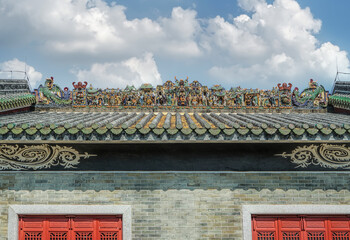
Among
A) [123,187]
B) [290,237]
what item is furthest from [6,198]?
[290,237]

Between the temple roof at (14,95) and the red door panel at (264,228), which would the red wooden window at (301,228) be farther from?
the temple roof at (14,95)

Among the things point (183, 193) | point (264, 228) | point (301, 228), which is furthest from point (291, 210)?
point (183, 193)

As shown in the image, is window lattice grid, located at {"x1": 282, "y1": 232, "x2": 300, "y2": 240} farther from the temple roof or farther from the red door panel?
the temple roof

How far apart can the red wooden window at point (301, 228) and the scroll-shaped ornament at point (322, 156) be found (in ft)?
3.18

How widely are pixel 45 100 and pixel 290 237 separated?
769 centimetres

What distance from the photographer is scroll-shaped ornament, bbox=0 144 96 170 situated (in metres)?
5.19

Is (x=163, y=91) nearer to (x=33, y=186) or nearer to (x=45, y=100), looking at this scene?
(x=45, y=100)

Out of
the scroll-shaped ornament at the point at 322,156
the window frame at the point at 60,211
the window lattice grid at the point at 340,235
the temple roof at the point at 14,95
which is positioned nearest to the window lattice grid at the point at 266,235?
the window lattice grid at the point at 340,235

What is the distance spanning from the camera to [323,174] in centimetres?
543

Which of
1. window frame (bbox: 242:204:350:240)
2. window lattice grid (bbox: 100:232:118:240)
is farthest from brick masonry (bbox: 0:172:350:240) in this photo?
window lattice grid (bbox: 100:232:118:240)

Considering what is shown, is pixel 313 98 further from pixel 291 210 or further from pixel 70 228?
pixel 70 228

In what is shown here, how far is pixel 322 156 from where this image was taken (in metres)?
5.29

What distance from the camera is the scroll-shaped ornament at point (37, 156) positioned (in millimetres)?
5191

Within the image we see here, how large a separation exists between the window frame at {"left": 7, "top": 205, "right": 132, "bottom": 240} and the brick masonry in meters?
0.08
